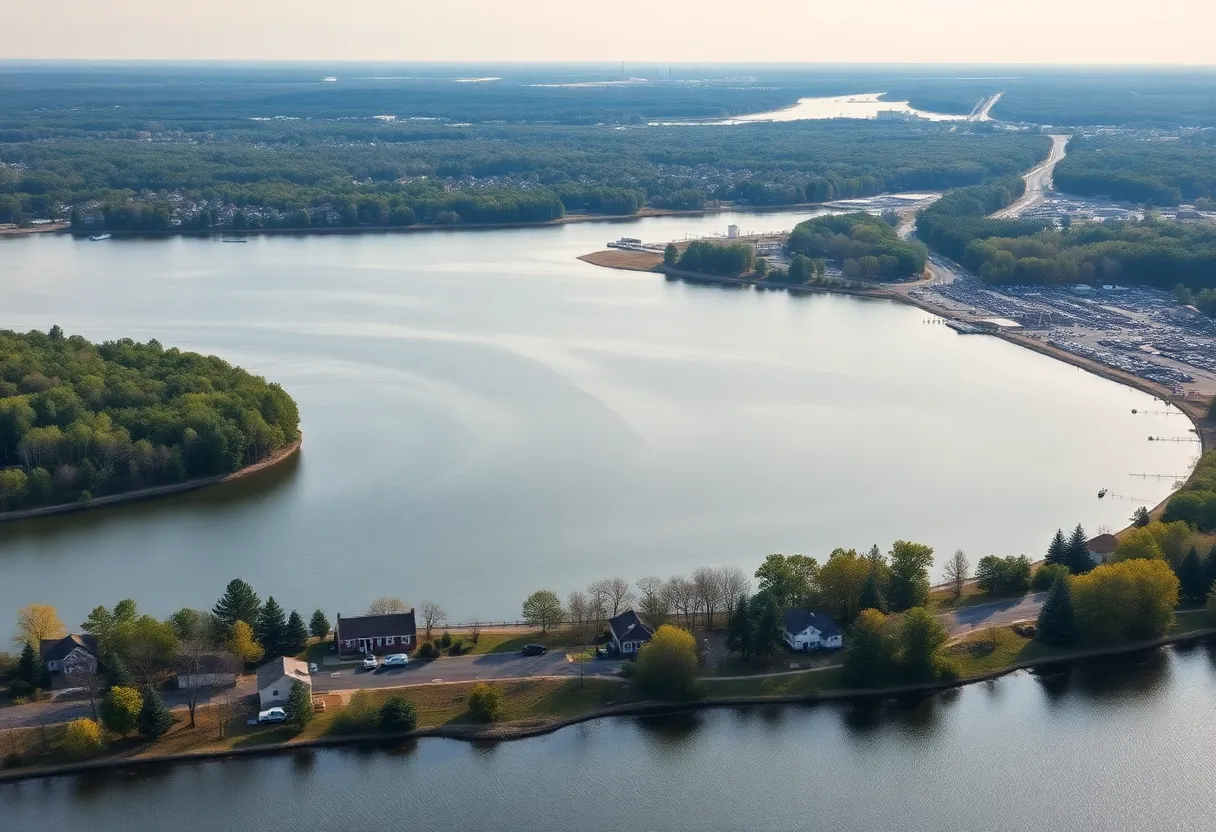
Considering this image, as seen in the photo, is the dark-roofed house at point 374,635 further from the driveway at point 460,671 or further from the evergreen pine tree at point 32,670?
the evergreen pine tree at point 32,670

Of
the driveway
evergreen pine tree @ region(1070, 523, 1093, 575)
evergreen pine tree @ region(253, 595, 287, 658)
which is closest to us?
the driveway

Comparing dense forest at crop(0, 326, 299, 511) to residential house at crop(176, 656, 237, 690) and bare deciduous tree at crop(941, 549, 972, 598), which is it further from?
bare deciduous tree at crop(941, 549, 972, 598)

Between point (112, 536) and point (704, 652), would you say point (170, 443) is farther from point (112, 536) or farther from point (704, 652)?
point (704, 652)

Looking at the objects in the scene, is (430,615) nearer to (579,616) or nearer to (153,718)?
(579,616)

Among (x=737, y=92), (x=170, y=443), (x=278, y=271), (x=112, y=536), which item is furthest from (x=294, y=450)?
(x=737, y=92)

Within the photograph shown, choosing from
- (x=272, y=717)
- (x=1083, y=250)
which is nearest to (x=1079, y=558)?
(x=272, y=717)

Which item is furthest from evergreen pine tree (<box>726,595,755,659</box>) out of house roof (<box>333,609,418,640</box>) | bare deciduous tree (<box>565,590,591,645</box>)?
house roof (<box>333,609,418,640</box>)

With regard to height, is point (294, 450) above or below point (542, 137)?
below
